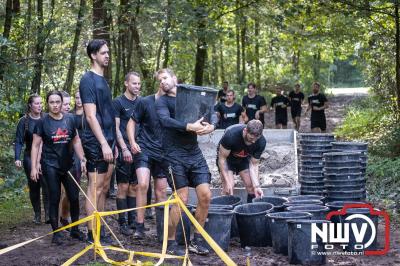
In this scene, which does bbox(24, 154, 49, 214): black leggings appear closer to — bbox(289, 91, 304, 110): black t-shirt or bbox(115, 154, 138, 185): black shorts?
bbox(115, 154, 138, 185): black shorts

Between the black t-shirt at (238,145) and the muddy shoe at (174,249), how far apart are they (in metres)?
2.10

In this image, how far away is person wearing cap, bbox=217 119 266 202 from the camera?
1027 centimetres

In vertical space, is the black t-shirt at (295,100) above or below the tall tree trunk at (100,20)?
below

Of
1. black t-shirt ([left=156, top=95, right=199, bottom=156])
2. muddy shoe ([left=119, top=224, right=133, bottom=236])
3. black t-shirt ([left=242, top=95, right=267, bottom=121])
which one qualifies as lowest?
muddy shoe ([left=119, top=224, right=133, bottom=236])

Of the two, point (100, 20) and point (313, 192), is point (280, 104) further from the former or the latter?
point (313, 192)

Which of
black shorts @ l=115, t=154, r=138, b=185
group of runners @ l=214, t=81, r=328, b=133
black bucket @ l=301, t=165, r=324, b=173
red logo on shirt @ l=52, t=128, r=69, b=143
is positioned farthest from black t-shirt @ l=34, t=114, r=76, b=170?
group of runners @ l=214, t=81, r=328, b=133

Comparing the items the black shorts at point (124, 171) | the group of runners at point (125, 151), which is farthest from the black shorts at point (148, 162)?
the black shorts at point (124, 171)

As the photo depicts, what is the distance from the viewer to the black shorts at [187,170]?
852 centimetres

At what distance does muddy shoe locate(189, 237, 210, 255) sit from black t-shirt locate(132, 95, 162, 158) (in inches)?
62.3

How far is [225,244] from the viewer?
30.2 feet

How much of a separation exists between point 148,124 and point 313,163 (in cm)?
366

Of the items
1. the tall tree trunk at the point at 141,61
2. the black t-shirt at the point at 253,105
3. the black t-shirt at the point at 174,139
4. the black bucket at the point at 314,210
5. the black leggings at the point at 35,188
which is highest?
the tall tree trunk at the point at 141,61

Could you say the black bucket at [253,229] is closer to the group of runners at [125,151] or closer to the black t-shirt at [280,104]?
the group of runners at [125,151]

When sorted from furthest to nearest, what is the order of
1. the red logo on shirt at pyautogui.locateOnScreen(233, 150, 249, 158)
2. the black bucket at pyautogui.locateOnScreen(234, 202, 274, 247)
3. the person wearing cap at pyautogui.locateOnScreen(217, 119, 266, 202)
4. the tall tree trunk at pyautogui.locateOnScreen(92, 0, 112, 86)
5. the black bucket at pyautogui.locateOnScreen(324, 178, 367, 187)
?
1. the tall tree trunk at pyautogui.locateOnScreen(92, 0, 112, 86)
2. the black bucket at pyautogui.locateOnScreen(324, 178, 367, 187)
3. the red logo on shirt at pyautogui.locateOnScreen(233, 150, 249, 158)
4. the person wearing cap at pyautogui.locateOnScreen(217, 119, 266, 202)
5. the black bucket at pyautogui.locateOnScreen(234, 202, 274, 247)
